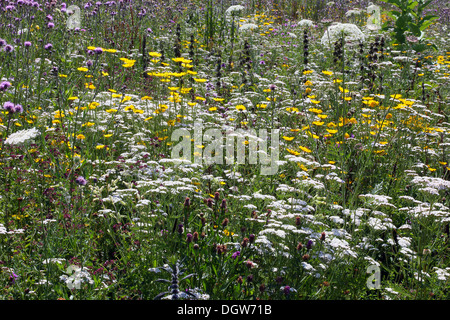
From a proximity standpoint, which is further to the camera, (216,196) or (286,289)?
(216,196)

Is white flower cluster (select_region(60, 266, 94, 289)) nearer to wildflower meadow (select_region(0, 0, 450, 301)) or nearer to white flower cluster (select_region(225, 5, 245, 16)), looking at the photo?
wildflower meadow (select_region(0, 0, 450, 301))

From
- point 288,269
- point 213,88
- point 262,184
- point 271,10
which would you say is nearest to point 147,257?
point 288,269

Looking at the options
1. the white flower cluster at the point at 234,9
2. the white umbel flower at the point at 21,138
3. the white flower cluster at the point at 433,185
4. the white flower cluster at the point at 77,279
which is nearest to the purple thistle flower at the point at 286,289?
the white flower cluster at the point at 77,279

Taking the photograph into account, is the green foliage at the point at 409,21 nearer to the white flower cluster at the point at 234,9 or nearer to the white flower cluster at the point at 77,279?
the white flower cluster at the point at 234,9

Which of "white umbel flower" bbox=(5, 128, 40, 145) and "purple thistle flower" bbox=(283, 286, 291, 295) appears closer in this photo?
"purple thistle flower" bbox=(283, 286, 291, 295)

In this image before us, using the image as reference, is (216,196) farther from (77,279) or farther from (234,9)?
(234,9)

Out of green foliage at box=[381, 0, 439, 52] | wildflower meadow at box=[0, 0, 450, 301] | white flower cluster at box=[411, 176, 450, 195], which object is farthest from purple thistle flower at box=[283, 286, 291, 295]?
green foliage at box=[381, 0, 439, 52]

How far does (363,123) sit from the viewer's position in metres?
5.05

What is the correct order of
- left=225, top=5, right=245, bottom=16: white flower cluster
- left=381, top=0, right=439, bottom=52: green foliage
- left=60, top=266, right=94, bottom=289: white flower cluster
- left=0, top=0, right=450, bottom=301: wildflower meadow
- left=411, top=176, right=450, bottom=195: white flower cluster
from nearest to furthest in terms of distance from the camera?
left=60, top=266, right=94, bottom=289: white flower cluster → left=0, top=0, right=450, bottom=301: wildflower meadow → left=411, top=176, right=450, bottom=195: white flower cluster → left=381, top=0, right=439, bottom=52: green foliage → left=225, top=5, right=245, bottom=16: white flower cluster

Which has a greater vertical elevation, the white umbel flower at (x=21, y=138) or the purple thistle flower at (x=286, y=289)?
the white umbel flower at (x=21, y=138)

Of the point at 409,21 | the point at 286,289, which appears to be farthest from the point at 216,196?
the point at 409,21

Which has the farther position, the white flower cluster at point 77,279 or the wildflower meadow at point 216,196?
the wildflower meadow at point 216,196

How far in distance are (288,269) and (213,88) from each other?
3.88 meters
